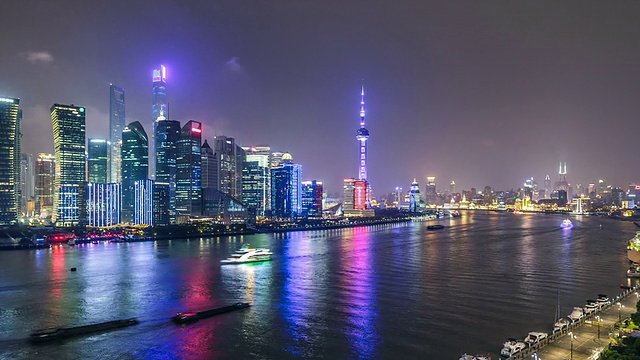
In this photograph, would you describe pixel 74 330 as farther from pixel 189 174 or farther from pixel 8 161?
pixel 189 174

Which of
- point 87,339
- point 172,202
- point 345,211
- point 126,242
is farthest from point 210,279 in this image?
point 345,211

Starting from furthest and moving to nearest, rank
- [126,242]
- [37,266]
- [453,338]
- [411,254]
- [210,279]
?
[126,242]
[411,254]
[37,266]
[210,279]
[453,338]

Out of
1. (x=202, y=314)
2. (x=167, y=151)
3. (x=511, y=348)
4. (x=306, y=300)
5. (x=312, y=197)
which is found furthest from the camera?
(x=312, y=197)

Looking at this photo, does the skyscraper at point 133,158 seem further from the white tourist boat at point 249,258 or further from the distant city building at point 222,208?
the white tourist boat at point 249,258

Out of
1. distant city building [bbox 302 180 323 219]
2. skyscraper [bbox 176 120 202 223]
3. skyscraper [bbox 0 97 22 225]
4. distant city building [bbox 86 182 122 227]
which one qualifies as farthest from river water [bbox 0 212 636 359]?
distant city building [bbox 302 180 323 219]

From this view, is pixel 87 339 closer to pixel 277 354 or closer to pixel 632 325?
pixel 277 354

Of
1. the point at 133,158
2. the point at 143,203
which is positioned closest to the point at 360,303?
the point at 143,203

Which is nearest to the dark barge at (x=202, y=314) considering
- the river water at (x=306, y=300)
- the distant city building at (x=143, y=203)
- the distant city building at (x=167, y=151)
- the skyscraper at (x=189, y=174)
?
the river water at (x=306, y=300)
